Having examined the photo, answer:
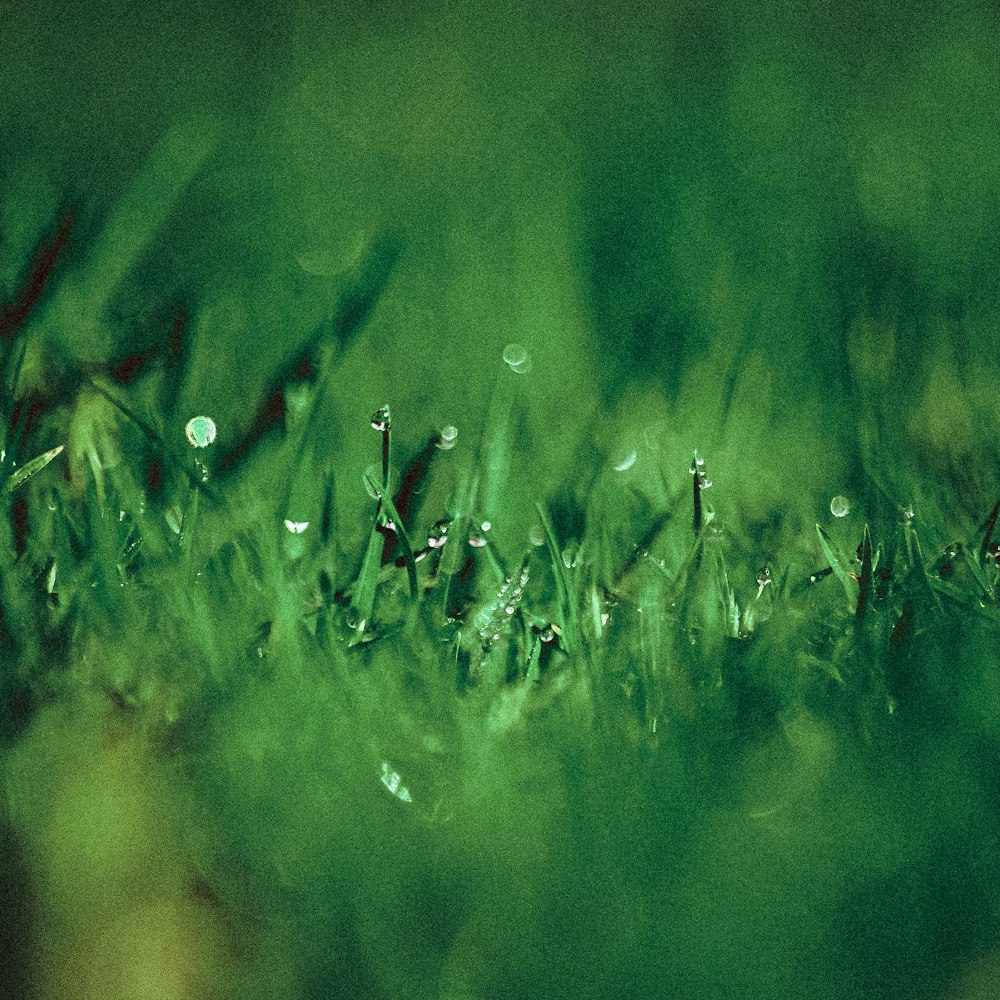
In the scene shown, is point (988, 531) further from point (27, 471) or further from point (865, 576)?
point (27, 471)

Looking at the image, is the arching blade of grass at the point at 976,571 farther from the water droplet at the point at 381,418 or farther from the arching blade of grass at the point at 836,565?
the water droplet at the point at 381,418

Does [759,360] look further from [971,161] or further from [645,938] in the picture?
[645,938]

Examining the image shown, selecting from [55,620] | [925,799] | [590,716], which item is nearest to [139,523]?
[55,620]

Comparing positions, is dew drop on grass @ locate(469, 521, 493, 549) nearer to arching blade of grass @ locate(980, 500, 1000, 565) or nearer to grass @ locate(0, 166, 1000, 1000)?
grass @ locate(0, 166, 1000, 1000)

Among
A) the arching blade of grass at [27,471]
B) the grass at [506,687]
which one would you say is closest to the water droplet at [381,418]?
the grass at [506,687]

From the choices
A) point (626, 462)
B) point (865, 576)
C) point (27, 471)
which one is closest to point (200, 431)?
point (27, 471)

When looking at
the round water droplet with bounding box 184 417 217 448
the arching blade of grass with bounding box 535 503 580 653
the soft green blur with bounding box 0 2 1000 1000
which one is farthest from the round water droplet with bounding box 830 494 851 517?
the round water droplet with bounding box 184 417 217 448
